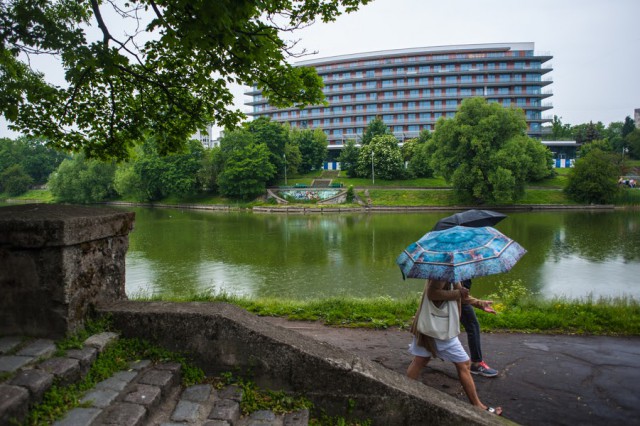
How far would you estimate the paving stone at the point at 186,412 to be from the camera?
3.08 metres

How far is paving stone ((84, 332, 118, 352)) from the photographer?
3.49 m

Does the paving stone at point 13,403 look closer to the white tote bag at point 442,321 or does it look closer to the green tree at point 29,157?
the white tote bag at point 442,321

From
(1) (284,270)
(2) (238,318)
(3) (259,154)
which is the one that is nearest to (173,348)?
(2) (238,318)

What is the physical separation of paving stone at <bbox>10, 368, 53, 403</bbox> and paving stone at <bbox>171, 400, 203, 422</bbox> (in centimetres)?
88

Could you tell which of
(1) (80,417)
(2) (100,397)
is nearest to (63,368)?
(2) (100,397)

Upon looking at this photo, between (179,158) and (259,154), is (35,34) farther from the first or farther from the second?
(179,158)

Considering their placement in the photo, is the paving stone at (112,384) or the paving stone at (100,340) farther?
the paving stone at (100,340)

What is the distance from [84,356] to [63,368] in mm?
232

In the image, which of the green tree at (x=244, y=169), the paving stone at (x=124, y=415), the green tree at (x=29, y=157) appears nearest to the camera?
the paving stone at (x=124, y=415)

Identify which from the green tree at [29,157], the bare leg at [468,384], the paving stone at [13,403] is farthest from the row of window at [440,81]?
the paving stone at [13,403]

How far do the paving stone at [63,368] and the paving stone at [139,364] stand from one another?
0.47 meters

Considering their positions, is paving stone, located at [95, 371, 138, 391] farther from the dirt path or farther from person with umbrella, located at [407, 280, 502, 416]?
the dirt path

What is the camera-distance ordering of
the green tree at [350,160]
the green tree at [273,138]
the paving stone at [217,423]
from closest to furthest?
the paving stone at [217,423] → the green tree at [273,138] → the green tree at [350,160]

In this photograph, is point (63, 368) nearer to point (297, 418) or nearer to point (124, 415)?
point (124, 415)
